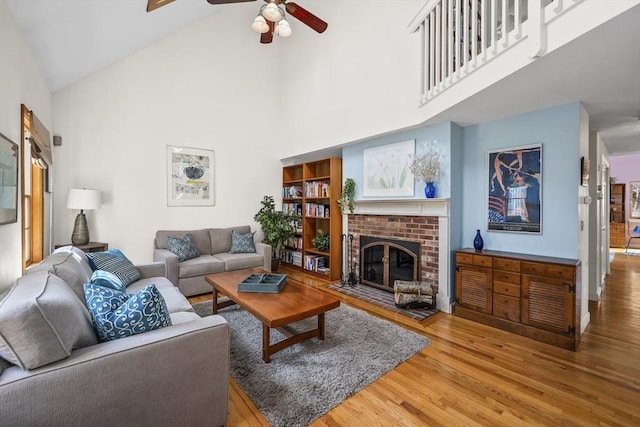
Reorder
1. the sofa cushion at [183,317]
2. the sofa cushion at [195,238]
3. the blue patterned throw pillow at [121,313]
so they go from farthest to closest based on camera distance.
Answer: the sofa cushion at [195,238]
the sofa cushion at [183,317]
the blue patterned throw pillow at [121,313]

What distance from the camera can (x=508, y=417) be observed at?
1.65m

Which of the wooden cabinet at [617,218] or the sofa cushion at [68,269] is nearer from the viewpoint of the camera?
the sofa cushion at [68,269]

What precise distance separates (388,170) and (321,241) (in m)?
1.73

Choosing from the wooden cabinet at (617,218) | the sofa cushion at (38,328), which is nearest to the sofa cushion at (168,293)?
the sofa cushion at (38,328)

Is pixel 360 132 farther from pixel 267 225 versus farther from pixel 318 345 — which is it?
pixel 318 345

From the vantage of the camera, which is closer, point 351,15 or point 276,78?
point 351,15

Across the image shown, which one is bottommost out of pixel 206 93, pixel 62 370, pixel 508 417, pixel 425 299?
pixel 508 417

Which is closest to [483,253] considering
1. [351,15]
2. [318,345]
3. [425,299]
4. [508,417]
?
[425,299]

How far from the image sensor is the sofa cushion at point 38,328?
1061 mm

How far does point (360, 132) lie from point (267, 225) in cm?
229

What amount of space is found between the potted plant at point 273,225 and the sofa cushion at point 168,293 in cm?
225

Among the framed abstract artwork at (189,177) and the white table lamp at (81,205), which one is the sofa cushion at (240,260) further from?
the white table lamp at (81,205)

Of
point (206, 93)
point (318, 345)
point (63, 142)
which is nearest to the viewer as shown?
point (318, 345)

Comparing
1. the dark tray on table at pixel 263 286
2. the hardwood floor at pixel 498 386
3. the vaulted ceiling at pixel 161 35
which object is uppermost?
the vaulted ceiling at pixel 161 35
